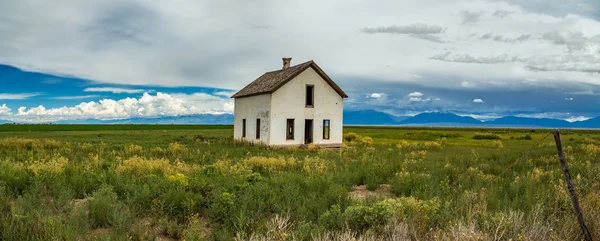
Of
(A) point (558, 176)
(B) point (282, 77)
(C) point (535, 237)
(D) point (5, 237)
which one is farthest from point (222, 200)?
(B) point (282, 77)

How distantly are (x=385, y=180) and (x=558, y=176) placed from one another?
Answer: 4.99m

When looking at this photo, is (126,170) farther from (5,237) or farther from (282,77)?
(282,77)

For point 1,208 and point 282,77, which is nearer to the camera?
point 1,208

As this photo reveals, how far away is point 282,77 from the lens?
27.9 metres

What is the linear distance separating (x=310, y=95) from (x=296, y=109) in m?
1.69

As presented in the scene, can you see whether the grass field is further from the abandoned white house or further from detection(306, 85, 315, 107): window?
detection(306, 85, 315, 107): window

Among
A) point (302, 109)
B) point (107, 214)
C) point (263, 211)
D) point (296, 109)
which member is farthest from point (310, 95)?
point (107, 214)

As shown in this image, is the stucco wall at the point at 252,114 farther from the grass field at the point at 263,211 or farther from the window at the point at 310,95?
the grass field at the point at 263,211

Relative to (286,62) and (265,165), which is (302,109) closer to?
(286,62)

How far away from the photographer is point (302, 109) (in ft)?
90.7

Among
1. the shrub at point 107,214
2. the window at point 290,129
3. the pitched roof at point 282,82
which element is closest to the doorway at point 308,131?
the window at point 290,129

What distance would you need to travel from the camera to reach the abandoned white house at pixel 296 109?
26.5 meters

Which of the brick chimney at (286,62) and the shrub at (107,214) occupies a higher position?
the brick chimney at (286,62)

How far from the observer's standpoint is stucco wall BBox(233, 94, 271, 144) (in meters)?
26.7
